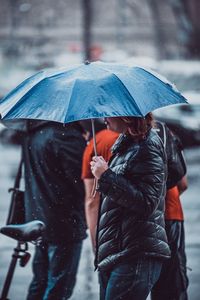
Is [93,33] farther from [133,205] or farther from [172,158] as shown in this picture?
[133,205]

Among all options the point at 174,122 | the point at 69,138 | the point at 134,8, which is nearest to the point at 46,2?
the point at 134,8

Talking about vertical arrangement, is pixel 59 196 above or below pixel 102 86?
below

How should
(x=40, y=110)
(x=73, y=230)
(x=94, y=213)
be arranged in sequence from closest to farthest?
(x=40, y=110)
(x=94, y=213)
(x=73, y=230)

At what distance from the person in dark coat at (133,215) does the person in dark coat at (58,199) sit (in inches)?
48.9

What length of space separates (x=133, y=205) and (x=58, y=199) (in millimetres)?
1536

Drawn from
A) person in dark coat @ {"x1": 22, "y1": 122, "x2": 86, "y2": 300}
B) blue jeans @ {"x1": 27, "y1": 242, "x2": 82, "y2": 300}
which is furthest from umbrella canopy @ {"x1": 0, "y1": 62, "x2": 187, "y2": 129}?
blue jeans @ {"x1": 27, "y1": 242, "x2": 82, "y2": 300}

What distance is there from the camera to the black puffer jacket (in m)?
3.66

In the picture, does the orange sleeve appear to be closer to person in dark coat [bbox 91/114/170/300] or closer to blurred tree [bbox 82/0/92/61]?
person in dark coat [bbox 91/114/170/300]

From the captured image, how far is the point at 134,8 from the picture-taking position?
33.2m

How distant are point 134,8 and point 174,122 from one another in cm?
1909

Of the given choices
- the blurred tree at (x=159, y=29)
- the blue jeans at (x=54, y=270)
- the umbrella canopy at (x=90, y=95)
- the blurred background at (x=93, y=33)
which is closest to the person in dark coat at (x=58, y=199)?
the blue jeans at (x=54, y=270)

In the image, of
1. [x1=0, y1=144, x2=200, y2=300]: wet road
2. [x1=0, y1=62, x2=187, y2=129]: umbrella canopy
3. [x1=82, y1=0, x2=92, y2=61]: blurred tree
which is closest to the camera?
[x1=0, y1=62, x2=187, y2=129]: umbrella canopy

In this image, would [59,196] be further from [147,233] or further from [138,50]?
[138,50]

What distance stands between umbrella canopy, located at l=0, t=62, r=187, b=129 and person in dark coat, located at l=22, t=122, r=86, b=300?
3.58 feet
